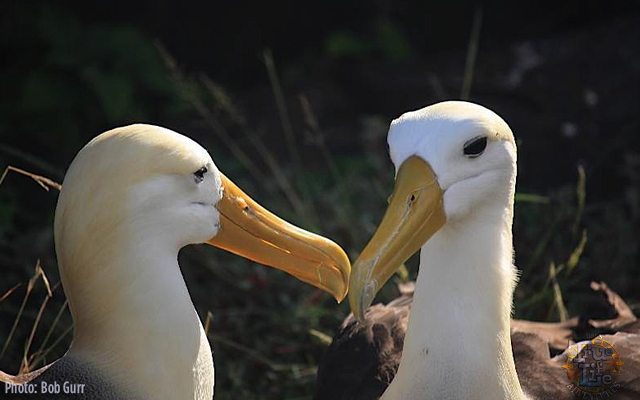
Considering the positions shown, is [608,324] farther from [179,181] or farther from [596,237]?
[179,181]

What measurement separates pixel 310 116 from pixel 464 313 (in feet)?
6.24

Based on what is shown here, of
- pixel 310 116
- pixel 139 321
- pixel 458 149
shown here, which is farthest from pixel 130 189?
pixel 310 116

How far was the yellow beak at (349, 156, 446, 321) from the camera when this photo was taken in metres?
2.90

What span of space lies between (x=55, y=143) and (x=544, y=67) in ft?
9.89

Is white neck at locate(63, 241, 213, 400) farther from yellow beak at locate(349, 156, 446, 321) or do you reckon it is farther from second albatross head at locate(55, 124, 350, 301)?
yellow beak at locate(349, 156, 446, 321)

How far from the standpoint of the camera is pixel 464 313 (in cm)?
309

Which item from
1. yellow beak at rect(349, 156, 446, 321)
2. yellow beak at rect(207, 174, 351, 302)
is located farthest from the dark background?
yellow beak at rect(349, 156, 446, 321)

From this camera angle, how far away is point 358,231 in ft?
17.6

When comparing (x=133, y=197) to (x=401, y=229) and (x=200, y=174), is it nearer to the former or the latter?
(x=200, y=174)

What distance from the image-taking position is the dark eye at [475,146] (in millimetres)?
2920

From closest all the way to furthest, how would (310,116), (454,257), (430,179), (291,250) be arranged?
(430,179)
(454,257)
(291,250)
(310,116)

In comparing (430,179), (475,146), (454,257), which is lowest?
(454,257)

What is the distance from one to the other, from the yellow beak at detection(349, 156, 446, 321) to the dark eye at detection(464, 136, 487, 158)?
0.12m

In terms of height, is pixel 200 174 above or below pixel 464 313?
above
